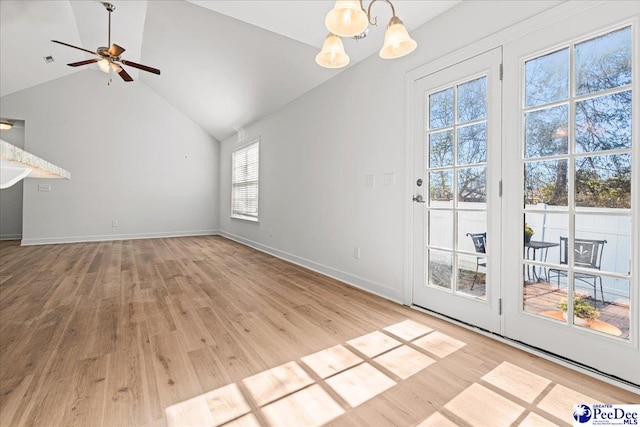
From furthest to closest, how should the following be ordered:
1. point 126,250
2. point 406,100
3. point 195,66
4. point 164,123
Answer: point 164,123, point 126,250, point 195,66, point 406,100

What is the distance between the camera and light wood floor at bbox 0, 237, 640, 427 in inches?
55.8

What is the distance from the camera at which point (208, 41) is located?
4.25 meters

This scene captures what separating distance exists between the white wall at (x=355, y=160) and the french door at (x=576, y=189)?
1.29 ft

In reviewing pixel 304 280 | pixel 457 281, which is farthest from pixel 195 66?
pixel 457 281

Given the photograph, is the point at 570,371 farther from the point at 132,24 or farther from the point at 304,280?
the point at 132,24

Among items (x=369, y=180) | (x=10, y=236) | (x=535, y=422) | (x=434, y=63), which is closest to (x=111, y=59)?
(x=369, y=180)

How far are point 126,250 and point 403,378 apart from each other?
5916mm

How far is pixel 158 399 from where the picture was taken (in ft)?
4.86

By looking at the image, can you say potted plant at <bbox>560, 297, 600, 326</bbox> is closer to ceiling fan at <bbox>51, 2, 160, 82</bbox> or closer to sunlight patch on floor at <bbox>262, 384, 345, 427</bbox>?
sunlight patch on floor at <bbox>262, 384, 345, 427</bbox>

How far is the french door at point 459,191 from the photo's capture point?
2.22 metres

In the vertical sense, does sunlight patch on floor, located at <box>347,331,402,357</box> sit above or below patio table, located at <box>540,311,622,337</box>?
below

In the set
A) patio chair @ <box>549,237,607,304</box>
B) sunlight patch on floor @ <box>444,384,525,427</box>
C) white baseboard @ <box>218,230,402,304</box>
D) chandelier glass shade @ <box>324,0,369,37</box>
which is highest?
chandelier glass shade @ <box>324,0,369,37</box>

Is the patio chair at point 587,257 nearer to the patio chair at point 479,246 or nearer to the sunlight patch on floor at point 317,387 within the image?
the patio chair at point 479,246

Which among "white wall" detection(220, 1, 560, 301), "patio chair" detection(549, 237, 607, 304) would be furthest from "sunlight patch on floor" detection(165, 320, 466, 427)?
"white wall" detection(220, 1, 560, 301)
